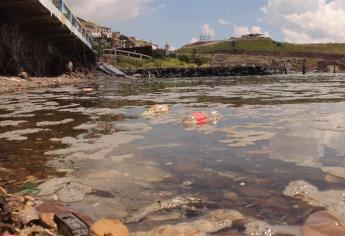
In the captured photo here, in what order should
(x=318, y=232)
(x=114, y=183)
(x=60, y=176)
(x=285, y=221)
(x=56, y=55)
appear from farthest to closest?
(x=56, y=55) < (x=60, y=176) < (x=114, y=183) < (x=285, y=221) < (x=318, y=232)

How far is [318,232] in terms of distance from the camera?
232cm

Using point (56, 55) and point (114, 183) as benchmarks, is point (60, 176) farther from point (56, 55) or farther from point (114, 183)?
point (56, 55)

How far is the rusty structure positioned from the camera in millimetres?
19586

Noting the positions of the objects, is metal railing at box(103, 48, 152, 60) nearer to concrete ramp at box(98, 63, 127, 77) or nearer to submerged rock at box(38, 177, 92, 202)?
concrete ramp at box(98, 63, 127, 77)

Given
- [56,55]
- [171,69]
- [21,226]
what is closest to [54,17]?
[56,55]

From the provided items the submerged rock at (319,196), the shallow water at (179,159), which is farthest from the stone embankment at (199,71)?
the submerged rock at (319,196)

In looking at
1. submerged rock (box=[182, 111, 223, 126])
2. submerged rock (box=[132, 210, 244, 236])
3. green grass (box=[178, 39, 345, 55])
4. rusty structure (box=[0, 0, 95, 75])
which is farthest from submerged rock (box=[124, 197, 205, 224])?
green grass (box=[178, 39, 345, 55])

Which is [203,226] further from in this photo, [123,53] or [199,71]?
[123,53]

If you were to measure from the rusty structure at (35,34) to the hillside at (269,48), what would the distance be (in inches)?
3610

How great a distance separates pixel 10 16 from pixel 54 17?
2088mm

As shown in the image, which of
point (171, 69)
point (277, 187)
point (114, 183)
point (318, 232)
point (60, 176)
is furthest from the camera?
point (171, 69)

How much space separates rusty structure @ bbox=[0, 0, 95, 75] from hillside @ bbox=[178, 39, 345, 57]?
9170cm

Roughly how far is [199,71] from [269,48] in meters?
84.2

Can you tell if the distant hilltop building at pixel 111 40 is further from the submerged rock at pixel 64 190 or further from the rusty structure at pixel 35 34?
the submerged rock at pixel 64 190
